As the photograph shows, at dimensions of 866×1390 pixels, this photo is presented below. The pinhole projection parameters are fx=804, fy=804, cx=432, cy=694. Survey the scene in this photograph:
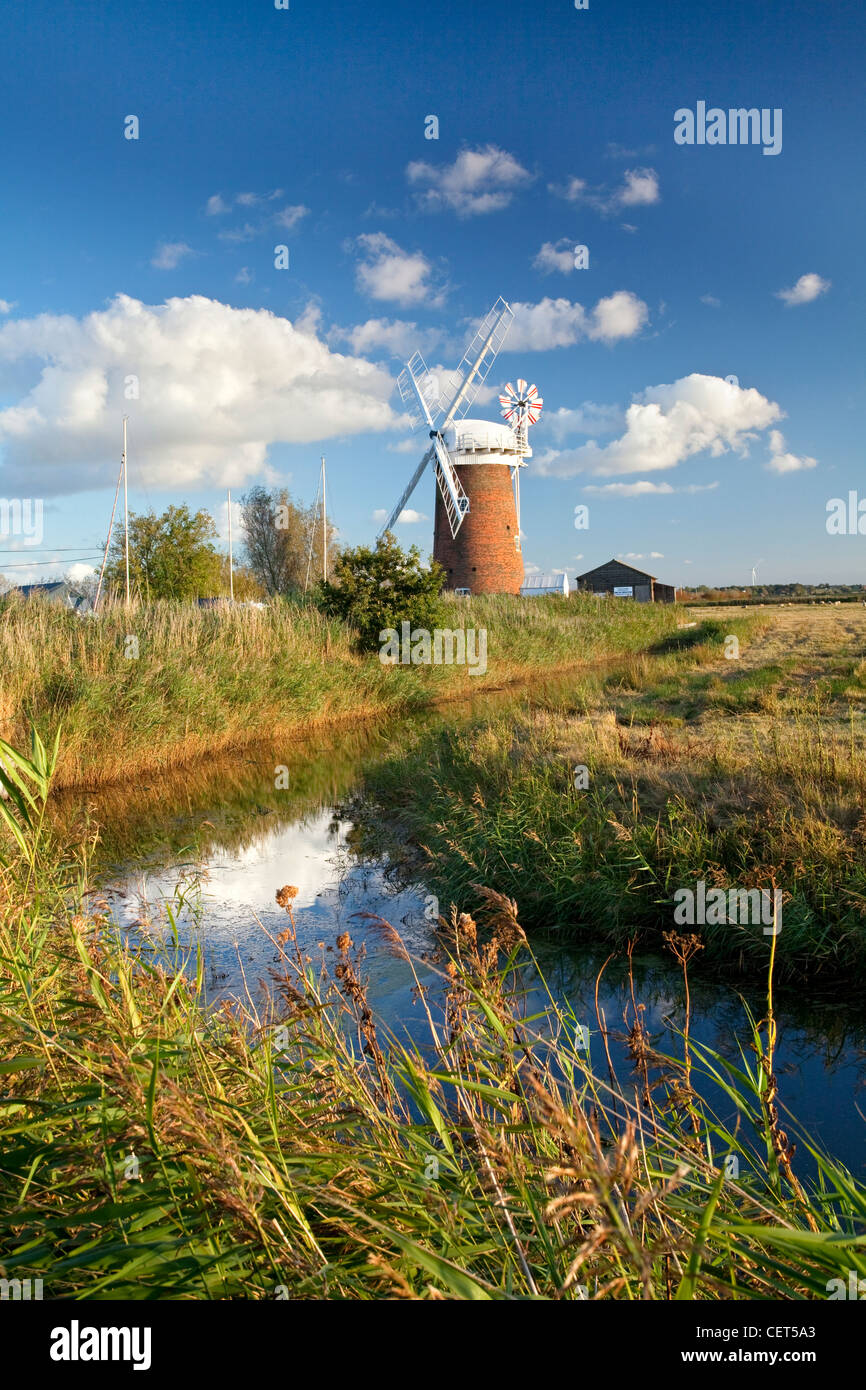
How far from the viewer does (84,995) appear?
2.09 m

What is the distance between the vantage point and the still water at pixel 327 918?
406 cm

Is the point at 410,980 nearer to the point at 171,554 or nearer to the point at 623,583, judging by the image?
the point at 171,554

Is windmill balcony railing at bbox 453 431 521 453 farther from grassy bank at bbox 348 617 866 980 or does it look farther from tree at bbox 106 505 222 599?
grassy bank at bbox 348 617 866 980

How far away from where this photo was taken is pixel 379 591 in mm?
19266

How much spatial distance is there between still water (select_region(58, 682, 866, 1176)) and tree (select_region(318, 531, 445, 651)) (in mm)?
7281

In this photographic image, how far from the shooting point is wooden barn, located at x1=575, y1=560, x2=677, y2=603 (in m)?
51.4

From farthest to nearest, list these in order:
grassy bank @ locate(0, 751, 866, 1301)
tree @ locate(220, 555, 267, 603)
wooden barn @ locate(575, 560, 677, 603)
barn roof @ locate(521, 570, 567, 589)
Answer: wooden barn @ locate(575, 560, 677, 603)
barn roof @ locate(521, 570, 567, 589)
tree @ locate(220, 555, 267, 603)
grassy bank @ locate(0, 751, 866, 1301)

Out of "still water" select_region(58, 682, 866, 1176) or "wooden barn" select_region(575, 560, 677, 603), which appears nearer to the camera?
"still water" select_region(58, 682, 866, 1176)

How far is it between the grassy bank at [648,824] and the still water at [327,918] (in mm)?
291

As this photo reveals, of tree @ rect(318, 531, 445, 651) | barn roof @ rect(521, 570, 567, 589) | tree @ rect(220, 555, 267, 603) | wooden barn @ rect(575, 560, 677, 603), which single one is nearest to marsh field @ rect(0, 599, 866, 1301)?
tree @ rect(318, 531, 445, 651)

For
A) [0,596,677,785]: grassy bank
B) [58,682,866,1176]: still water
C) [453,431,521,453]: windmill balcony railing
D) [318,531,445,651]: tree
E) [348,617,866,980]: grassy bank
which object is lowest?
[58,682,866,1176]: still water

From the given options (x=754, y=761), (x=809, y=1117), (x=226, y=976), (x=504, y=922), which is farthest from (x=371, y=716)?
(x=504, y=922)

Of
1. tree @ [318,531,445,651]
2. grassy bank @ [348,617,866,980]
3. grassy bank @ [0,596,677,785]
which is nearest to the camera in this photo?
grassy bank @ [348,617,866,980]
